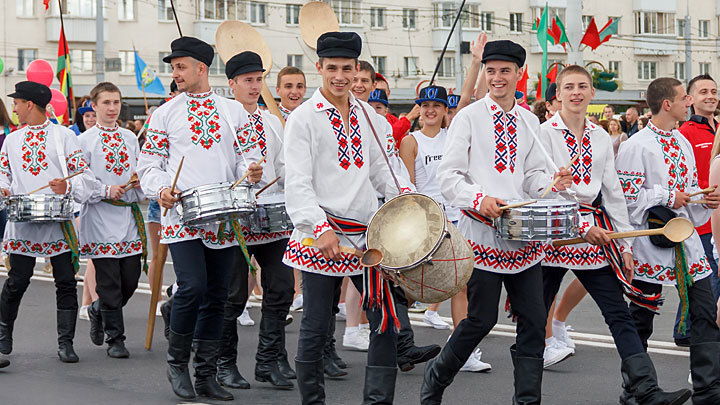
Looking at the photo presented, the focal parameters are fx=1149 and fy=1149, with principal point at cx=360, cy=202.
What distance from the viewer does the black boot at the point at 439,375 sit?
20.9 feet

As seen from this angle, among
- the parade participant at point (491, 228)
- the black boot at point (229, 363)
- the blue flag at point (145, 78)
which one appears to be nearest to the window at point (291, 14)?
the blue flag at point (145, 78)

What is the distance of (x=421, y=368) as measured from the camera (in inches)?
328

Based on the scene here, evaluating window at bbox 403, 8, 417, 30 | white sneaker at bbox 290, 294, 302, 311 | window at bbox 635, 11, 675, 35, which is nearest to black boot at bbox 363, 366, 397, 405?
white sneaker at bbox 290, 294, 302, 311

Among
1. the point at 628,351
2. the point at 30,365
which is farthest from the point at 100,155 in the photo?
the point at 628,351

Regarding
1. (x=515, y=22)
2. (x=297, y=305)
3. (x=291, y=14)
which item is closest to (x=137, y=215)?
(x=297, y=305)

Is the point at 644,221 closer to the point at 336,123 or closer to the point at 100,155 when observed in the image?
the point at 336,123

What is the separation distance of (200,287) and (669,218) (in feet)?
9.60

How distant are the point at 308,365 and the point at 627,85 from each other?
58.1 m

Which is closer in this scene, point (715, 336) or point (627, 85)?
point (715, 336)

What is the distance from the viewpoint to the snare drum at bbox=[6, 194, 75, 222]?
8.48 meters

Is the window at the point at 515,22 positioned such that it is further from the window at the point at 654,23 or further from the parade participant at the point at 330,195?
the parade participant at the point at 330,195

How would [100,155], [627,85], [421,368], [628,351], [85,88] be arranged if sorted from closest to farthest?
[628,351]
[421,368]
[100,155]
[85,88]
[627,85]

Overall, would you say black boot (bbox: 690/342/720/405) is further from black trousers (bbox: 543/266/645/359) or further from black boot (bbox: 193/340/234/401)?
black boot (bbox: 193/340/234/401)

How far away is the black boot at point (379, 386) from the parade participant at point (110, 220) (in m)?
3.52
